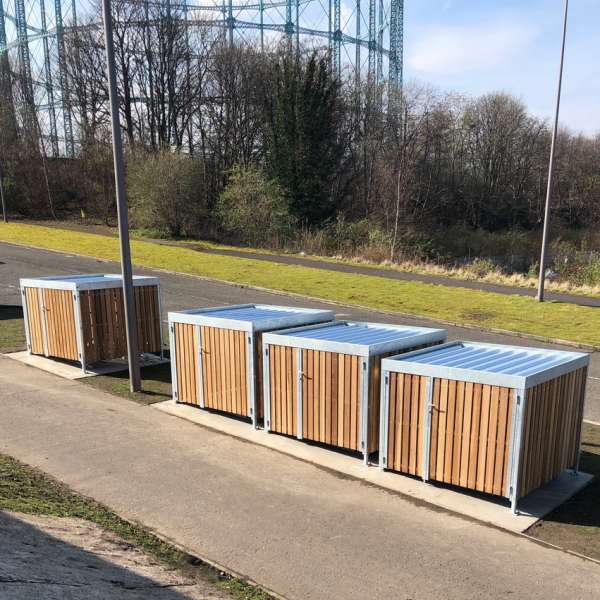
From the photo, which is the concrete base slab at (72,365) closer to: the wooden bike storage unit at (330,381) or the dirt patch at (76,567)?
the wooden bike storage unit at (330,381)

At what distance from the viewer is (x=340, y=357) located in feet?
24.8

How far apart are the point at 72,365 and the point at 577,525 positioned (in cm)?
986

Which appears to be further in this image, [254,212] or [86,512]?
[254,212]

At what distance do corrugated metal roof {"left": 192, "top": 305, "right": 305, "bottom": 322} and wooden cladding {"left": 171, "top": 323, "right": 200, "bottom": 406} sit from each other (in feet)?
1.33

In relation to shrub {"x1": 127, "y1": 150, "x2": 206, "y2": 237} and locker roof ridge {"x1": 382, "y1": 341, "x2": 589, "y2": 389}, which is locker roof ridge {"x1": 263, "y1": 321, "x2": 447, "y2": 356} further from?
shrub {"x1": 127, "y1": 150, "x2": 206, "y2": 237}

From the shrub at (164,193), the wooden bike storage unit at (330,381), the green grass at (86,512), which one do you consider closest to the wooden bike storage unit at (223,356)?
the wooden bike storage unit at (330,381)

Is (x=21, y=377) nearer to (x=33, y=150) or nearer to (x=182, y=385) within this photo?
(x=182, y=385)

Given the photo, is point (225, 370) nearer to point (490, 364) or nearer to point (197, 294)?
point (490, 364)

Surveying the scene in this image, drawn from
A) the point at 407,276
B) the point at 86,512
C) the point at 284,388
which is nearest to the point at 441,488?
the point at 284,388

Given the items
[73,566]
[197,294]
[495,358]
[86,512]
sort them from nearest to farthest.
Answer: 1. [73,566]
2. [86,512]
3. [495,358]
4. [197,294]

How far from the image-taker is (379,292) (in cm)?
2105

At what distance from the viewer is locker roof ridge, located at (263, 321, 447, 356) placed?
750 centimetres

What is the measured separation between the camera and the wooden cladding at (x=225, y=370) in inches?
347

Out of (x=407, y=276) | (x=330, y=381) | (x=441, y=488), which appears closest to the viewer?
(x=441, y=488)
